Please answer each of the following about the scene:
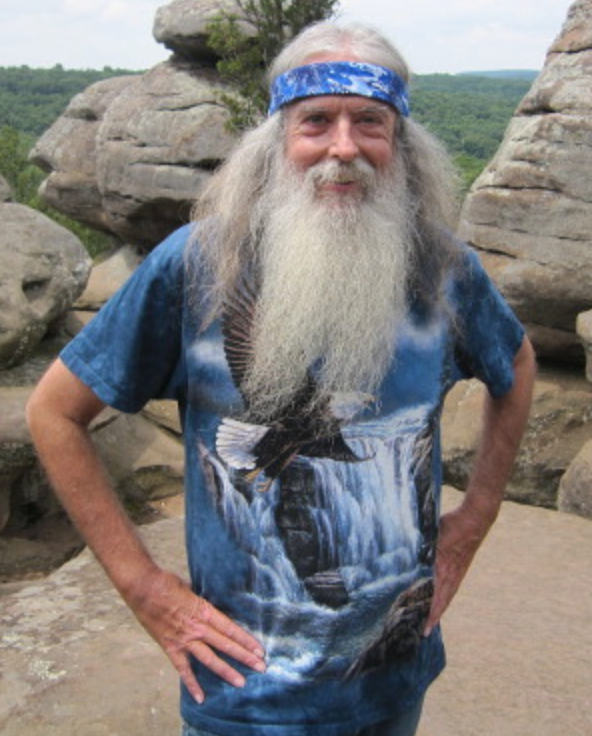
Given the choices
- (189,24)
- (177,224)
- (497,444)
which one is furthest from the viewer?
(177,224)

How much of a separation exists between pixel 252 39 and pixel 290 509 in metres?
11.0

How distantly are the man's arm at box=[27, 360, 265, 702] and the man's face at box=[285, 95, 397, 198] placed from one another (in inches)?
22.0

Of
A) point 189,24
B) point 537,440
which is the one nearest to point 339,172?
point 537,440

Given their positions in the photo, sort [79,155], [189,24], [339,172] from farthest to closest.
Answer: [79,155] < [189,24] < [339,172]

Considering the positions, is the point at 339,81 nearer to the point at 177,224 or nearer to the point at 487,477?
the point at 487,477

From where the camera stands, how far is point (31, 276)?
8867 mm

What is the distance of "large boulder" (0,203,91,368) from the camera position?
8.68 m

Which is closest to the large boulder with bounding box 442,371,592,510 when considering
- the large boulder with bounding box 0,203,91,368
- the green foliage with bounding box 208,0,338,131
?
the large boulder with bounding box 0,203,91,368

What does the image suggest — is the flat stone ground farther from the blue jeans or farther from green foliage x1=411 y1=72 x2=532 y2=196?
green foliage x1=411 y1=72 x2=532 y2=196

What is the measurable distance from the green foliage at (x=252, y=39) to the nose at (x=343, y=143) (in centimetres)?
985

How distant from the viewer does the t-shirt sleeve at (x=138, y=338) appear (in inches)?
69.2

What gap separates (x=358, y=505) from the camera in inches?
68.6

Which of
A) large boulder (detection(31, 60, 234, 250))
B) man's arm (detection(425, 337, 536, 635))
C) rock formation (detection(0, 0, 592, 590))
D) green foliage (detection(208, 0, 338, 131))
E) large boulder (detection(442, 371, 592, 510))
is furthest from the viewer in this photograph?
large boulder (detection(31, 60, 234, 250))

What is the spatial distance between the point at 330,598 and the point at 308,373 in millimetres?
379
